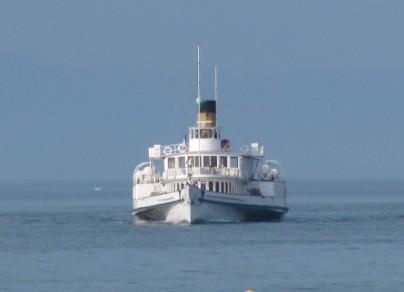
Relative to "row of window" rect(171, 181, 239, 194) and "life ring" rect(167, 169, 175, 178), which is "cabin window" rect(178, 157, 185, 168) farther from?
"row of window" rect(171, 181, 239, 194)

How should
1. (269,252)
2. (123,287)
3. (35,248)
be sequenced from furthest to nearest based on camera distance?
(35,248) < (269,252) < (123,287)

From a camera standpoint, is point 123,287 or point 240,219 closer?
point 123,287

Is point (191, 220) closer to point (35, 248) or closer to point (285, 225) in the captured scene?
point (285, 225)

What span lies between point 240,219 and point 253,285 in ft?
118

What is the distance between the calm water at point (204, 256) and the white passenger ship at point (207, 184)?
1.11 m

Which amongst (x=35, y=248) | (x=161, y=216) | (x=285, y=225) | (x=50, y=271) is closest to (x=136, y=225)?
(x=161, y=216)

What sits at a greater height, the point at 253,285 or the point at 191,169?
the point at 191,169

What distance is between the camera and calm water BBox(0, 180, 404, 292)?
58.8 m

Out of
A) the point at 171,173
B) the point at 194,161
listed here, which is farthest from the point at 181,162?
the point at 194,161

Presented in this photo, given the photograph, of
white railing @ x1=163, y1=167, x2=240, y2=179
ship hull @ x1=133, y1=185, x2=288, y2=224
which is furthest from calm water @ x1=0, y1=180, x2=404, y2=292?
white railing @ x1=163, y1=167, x2=240, y2=179

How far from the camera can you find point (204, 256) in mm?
70938

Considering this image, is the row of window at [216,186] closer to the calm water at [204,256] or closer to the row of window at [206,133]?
the calm water at [204,256]

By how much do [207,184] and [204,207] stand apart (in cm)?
327

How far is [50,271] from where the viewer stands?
64000mm
